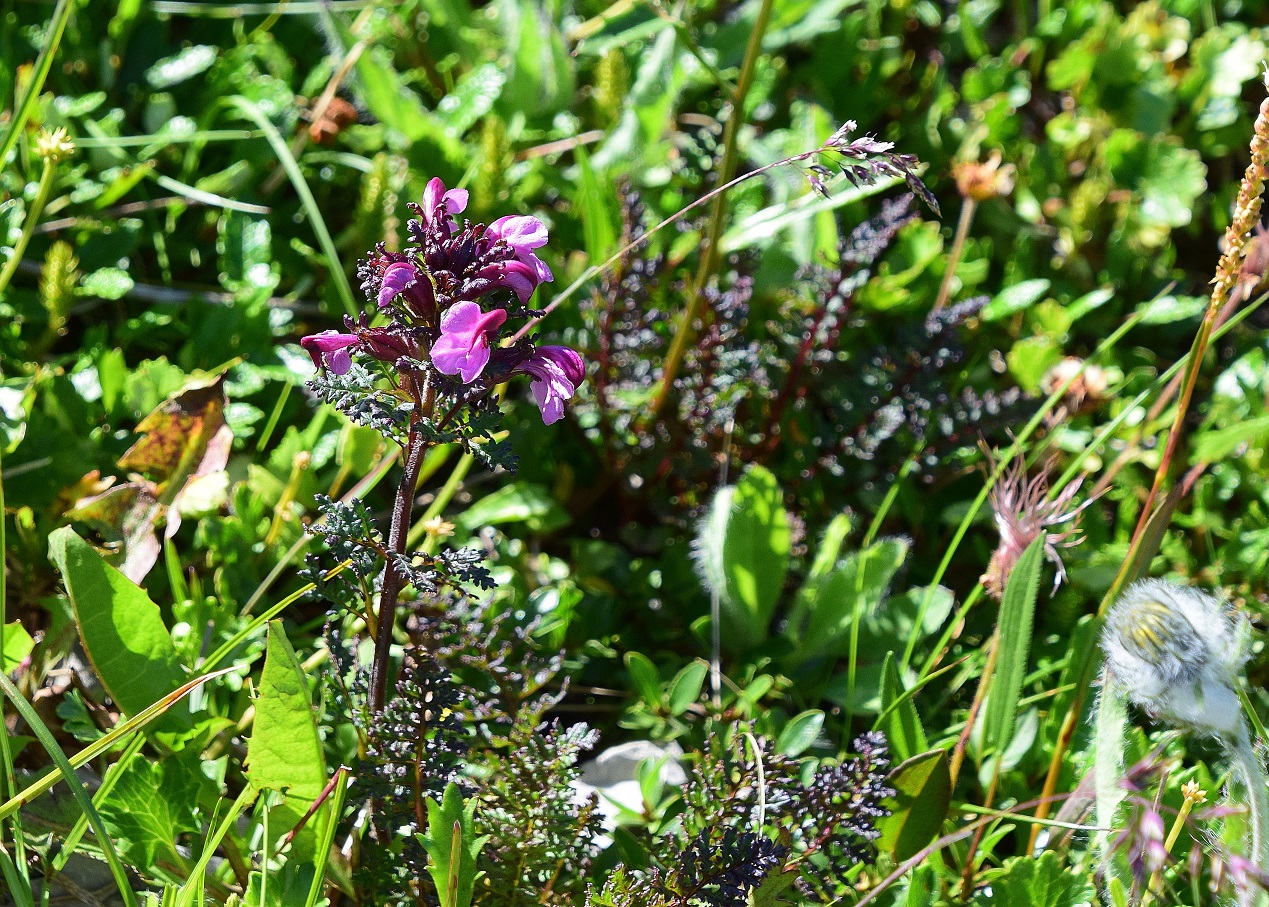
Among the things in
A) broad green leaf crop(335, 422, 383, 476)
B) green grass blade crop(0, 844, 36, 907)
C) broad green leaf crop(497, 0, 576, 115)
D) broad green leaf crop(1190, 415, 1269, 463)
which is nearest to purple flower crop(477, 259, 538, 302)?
broad green leaf crop(335, 422, 383, 476)

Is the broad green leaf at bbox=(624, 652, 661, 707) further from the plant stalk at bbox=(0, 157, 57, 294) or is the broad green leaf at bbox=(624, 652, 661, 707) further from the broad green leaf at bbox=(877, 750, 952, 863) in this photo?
the plant stalk at bbox=(0, 157, 57, 294)

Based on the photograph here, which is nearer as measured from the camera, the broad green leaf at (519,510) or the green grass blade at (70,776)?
the green grass blade at (70,776)

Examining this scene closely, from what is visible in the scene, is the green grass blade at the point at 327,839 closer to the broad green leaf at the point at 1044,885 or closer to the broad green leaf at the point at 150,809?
the broad green leaf at the point at 150,809

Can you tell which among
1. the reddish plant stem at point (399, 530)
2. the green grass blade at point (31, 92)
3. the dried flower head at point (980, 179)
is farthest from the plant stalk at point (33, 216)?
the dried flower head at point (980, 179)

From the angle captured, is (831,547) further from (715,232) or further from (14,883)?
(14,883)

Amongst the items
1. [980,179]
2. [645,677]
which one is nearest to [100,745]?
A: [645,677]

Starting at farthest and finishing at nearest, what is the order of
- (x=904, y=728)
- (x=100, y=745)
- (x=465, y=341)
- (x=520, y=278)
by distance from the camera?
(x=904, y=728) < (x=100, y=745) < (x=520, y=278) < (x=465, y=341)

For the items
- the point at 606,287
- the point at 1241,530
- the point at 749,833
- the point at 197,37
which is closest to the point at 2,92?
the point at 197,37
